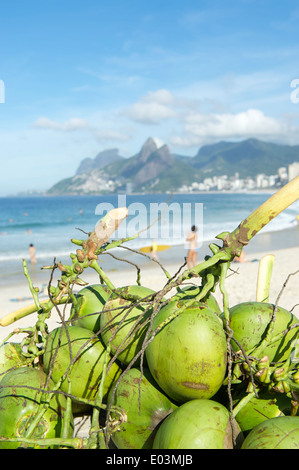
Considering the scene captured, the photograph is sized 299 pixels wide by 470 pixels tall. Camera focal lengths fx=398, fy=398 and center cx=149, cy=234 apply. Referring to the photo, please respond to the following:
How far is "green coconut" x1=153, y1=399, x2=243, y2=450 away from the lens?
4.51 ft

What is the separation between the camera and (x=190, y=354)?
4.97ft

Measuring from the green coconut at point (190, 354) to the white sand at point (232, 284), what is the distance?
5296 millimetres

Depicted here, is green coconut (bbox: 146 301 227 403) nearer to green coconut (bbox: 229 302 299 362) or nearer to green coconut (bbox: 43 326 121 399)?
green coconut (bbox: 229 302 299 362)

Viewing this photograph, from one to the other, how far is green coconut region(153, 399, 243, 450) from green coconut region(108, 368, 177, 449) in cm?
10

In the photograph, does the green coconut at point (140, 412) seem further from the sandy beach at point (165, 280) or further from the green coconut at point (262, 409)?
the sandy beach at point (165, 280)

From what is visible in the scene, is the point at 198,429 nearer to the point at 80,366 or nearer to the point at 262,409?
the point at 262,409

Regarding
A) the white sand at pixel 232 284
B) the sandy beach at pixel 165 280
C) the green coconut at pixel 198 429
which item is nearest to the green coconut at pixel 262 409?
the green coconut at pixel 198 429

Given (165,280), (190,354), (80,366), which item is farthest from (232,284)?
(190,354)

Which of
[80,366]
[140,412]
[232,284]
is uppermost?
[80,366]

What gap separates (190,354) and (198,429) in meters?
0.26

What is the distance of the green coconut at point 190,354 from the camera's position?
1.51 m

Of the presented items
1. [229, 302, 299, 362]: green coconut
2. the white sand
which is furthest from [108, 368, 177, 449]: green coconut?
the white sand
